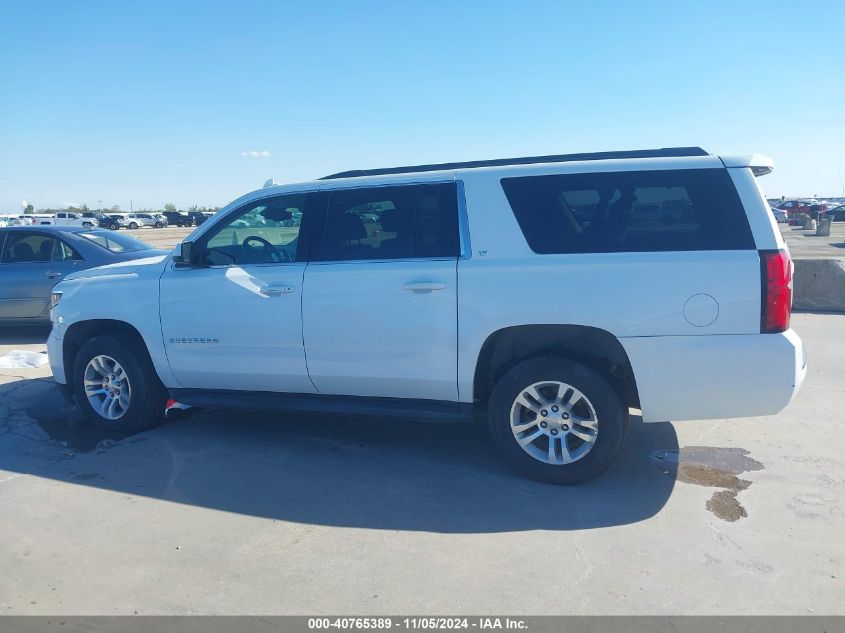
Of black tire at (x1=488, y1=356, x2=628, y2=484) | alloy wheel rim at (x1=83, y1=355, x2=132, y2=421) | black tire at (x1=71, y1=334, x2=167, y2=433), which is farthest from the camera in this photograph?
alloy wheel rim at (x1=83, y1=355, x2=132, y2=421)

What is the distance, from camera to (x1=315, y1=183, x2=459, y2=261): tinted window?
481cm

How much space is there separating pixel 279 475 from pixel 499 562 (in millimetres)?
1851

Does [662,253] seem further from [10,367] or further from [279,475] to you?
[10,367]

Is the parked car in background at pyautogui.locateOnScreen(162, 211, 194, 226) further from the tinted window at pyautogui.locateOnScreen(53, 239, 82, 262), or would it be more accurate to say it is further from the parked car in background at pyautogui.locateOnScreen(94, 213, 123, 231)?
the tinted window at pyautogui.locateOnScreen(53, 239, 82, 262)

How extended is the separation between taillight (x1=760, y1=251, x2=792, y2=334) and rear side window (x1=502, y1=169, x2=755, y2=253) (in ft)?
0.48

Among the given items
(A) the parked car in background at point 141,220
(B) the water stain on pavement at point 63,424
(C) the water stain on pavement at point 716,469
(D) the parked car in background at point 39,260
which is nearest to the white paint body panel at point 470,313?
(C) the water stain on pavement at point 716,469

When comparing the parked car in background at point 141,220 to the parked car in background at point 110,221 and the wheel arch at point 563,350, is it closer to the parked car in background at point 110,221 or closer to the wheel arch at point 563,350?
the parked car in background at point 110,221

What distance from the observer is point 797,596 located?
3287mm

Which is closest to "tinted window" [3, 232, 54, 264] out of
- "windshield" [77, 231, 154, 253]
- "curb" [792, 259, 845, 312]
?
"windshield" [77, 231, 154, 253]

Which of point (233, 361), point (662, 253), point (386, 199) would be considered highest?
point (386, 199)

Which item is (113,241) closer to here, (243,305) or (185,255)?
(185,255)

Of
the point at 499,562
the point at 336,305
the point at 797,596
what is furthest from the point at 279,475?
the point at 797,596

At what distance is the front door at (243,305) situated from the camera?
5.12m

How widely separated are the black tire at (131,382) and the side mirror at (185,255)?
32.7 inches
